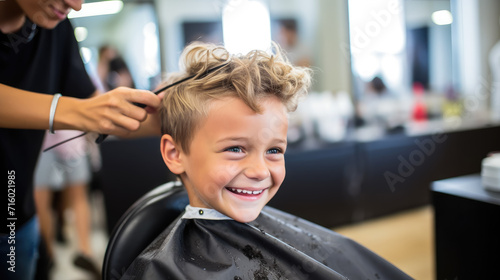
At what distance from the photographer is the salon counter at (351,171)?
91.4 inches

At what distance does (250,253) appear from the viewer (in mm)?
944

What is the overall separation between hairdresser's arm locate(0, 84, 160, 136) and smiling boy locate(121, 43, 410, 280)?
14cm

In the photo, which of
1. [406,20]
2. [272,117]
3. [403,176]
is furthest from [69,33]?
[406,20]

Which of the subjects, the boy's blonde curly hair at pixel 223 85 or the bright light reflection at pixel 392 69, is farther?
the bright light reflection at pixel 392 69

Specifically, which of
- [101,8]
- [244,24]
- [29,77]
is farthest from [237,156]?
[101,8]

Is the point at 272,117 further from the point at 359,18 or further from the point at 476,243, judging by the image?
the point at 359,18

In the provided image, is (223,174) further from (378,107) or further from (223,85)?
(378,107)

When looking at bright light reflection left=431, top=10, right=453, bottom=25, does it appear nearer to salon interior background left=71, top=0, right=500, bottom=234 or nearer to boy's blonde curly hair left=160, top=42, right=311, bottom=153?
salon interior background left=71, top=0, right=500, bottom=234

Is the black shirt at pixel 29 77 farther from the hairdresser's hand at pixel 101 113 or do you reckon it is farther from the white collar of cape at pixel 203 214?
the white collar of cape at pixel 203 214

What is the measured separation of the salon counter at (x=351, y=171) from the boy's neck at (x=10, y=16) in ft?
4.47

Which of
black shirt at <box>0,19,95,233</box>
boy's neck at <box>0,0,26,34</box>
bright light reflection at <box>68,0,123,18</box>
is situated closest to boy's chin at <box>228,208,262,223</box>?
black shirt at <box>0,19,95,233</box>

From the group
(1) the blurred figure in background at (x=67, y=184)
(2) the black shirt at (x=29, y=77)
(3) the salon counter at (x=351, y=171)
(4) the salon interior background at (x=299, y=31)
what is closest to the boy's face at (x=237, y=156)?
(2) the black shirt at (x=29, y=77)

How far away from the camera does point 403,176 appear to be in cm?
305

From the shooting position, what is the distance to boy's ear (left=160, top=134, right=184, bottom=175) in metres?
0.96
